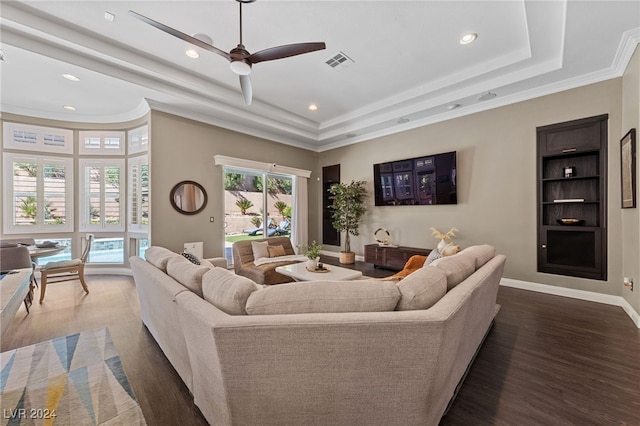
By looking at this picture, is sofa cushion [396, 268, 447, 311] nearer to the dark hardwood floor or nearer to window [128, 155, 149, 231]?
the dark hardwood floor

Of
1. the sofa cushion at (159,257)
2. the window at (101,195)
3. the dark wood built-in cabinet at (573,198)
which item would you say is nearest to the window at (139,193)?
the window at (101,195)

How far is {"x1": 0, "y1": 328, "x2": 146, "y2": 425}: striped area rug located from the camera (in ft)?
5.08

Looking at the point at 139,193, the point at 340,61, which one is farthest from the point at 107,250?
the point at 340,61

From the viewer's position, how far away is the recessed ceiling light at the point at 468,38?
10.2 ft

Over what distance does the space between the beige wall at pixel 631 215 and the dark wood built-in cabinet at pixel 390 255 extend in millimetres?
2462

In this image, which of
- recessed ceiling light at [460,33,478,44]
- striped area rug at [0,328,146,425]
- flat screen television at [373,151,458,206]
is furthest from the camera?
flat screen television at [373,151,458,206]

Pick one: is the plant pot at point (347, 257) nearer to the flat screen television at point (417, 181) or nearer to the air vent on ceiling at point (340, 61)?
the flat screen television at point (417, 181)

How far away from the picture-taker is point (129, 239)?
518 centimetres

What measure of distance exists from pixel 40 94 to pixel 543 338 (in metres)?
7.71

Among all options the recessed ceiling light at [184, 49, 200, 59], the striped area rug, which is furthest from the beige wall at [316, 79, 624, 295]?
the striped area rug

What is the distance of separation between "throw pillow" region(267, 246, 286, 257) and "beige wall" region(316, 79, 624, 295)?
8.88ft

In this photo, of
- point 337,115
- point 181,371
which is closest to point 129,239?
point 181,371

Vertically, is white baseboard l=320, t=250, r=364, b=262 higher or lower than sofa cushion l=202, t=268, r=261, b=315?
lower

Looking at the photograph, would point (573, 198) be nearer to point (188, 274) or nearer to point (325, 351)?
point (325, 351)
